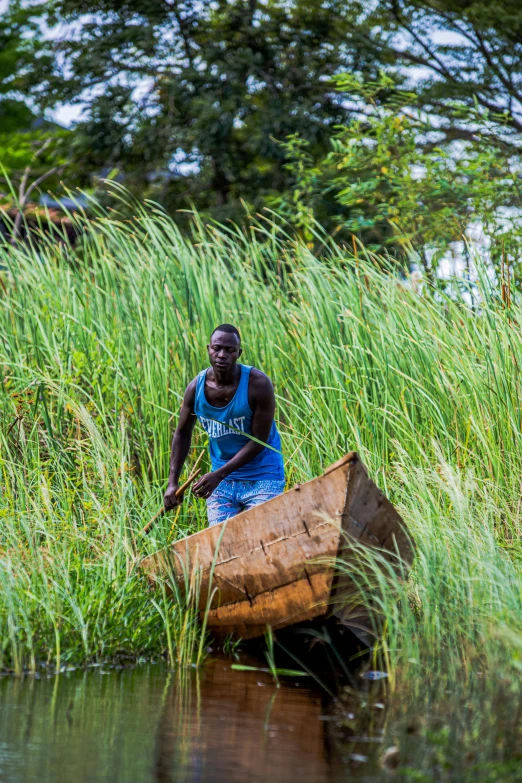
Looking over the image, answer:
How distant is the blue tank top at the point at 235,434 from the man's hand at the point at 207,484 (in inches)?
10.4

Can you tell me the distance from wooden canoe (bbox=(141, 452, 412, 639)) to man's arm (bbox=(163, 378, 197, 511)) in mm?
336

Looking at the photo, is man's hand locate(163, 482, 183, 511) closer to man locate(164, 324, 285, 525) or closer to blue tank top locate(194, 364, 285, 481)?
man locate(164, 324, 285, 525)

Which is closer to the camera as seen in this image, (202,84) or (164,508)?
(164,508)

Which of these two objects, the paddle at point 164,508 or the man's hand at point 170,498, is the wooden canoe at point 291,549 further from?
the man's hand at point 170,498

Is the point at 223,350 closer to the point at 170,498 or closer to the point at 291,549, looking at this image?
the point at 170,498

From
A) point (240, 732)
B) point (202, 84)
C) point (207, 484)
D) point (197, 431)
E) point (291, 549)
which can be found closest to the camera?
point (240, 732)

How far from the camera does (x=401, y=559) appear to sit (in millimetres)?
4391

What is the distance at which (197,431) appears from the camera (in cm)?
643

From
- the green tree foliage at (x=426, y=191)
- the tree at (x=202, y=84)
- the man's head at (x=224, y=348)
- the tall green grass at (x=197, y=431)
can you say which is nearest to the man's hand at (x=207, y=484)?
the tall green grass at (x=197, y=431)

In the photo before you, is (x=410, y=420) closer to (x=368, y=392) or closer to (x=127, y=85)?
(x=368, y=392)

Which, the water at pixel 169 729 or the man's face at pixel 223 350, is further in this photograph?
the man's face at pixel 223 350

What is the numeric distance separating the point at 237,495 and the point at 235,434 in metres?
0.35

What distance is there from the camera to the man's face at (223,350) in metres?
5.04

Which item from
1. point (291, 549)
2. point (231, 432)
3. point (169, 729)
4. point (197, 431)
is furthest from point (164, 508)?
point (169, 729)
